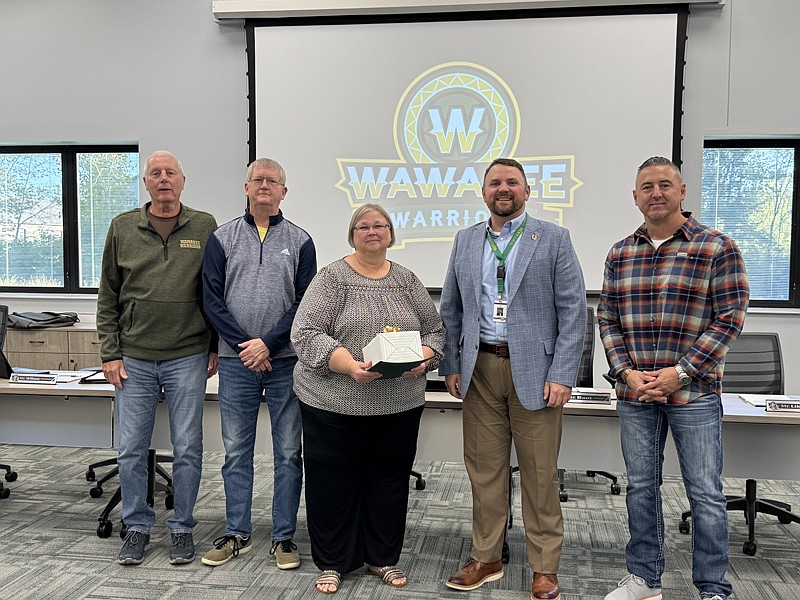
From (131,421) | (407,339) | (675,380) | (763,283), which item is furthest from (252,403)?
(763,283)

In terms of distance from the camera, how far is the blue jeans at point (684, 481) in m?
2.40

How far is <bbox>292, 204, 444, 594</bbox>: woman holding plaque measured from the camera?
2574mm

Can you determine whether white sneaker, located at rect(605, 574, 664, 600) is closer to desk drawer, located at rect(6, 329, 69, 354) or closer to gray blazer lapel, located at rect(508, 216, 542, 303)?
gray blazer lapel, located at rect(508, 216, 542, 303)

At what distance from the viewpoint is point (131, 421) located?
290cm

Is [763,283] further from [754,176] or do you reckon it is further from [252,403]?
[252,403]

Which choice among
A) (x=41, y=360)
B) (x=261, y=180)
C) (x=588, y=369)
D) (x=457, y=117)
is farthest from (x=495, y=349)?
(x=41, y=360)

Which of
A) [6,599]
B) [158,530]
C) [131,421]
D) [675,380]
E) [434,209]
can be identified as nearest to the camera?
[675,380]

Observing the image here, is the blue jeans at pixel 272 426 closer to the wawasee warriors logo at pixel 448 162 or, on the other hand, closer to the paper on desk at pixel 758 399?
the paper on desk at pixel 758 399

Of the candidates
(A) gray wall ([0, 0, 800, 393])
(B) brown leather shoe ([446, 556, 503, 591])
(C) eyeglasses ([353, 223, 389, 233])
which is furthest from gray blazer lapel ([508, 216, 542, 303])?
(A) gray wall ([0, 0, 800, 393])

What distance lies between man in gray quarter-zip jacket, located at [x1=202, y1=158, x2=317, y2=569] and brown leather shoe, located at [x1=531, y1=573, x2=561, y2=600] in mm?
994

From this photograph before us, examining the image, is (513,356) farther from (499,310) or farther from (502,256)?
(502,256)

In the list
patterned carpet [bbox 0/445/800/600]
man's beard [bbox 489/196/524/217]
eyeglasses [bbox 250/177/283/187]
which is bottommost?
patterned carpet [bbox 0/445/800/600]

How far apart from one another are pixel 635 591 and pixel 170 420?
1.99 m

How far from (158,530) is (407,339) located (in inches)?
72.4
